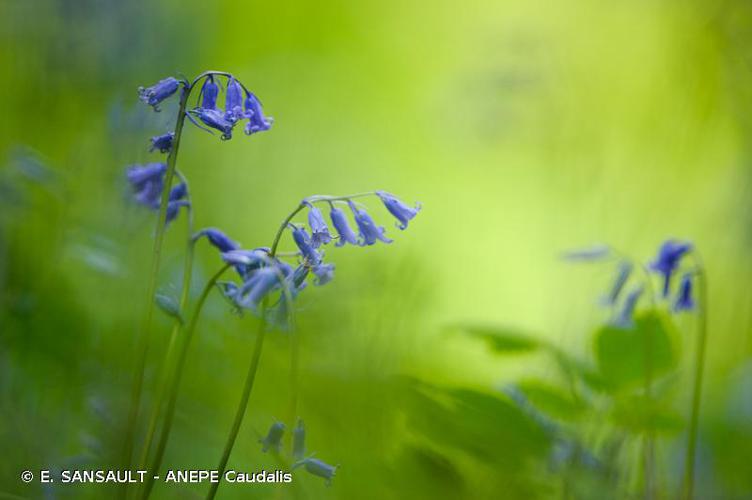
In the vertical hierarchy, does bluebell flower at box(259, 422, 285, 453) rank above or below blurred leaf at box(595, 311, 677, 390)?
below

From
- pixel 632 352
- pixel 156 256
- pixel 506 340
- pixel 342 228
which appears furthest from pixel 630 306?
pixel 156 256

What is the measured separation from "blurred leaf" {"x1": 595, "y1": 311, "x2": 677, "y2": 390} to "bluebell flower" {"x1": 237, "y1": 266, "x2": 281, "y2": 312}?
91cm

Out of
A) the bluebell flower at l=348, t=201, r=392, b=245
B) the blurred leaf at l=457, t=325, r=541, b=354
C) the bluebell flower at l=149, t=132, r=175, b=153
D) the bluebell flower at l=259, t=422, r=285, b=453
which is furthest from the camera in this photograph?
the blurred leaf at l=457, t=325, r=541, b=354

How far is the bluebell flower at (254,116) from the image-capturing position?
1.57m

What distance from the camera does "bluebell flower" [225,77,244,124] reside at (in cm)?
151

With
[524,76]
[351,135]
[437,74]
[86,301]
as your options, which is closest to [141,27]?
[86,301]

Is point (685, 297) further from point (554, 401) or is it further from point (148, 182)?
point (148, 182)

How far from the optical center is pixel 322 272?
1454 mm

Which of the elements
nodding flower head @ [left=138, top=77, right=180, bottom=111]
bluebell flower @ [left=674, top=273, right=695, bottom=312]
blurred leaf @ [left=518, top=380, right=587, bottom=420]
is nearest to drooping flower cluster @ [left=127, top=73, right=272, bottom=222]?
nodding flower head @ [left=138, top=77, right=180, bottom=111]

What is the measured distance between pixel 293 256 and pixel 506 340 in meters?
0.57

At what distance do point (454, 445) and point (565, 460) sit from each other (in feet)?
1.76

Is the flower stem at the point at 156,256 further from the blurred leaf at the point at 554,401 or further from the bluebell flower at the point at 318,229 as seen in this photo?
the blurred leaf at the point at 554,401

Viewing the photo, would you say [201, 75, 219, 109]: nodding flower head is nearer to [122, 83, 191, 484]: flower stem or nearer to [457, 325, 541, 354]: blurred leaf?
[122, 83, 191, 484]: flower stem

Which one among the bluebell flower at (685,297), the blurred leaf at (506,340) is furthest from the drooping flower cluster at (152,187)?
the bluebell flower at (685,297)
